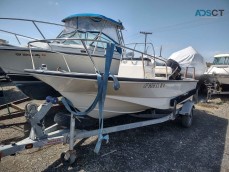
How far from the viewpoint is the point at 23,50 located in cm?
504

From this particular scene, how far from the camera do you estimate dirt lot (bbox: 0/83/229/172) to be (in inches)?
133

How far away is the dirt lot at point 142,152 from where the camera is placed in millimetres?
3375

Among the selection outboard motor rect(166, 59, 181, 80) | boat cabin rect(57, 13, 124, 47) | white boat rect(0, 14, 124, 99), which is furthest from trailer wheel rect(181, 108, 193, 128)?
boat cabin rect(57, 13, 124, 47)

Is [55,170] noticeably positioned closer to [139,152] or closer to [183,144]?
[139,152]

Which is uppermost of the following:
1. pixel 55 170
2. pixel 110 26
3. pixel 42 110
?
pixel 110 26

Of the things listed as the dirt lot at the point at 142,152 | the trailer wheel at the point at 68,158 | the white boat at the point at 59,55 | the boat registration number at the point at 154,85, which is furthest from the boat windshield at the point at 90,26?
the trailer wheel at the point at 68,158

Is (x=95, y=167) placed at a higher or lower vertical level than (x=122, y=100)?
lower

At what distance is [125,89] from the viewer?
12.8ft

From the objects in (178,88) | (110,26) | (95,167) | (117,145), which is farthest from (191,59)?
(95,167)

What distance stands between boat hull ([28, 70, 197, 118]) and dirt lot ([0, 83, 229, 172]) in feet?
2.11

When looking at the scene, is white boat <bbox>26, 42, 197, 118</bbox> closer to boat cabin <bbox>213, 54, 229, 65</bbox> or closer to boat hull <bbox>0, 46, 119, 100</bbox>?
boat hull <bbox>0, 46, 119, 100</bbox>

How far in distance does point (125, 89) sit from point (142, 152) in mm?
1210

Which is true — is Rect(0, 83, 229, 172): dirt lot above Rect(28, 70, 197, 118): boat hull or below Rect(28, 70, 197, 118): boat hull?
below

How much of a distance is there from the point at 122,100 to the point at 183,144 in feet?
5.28
